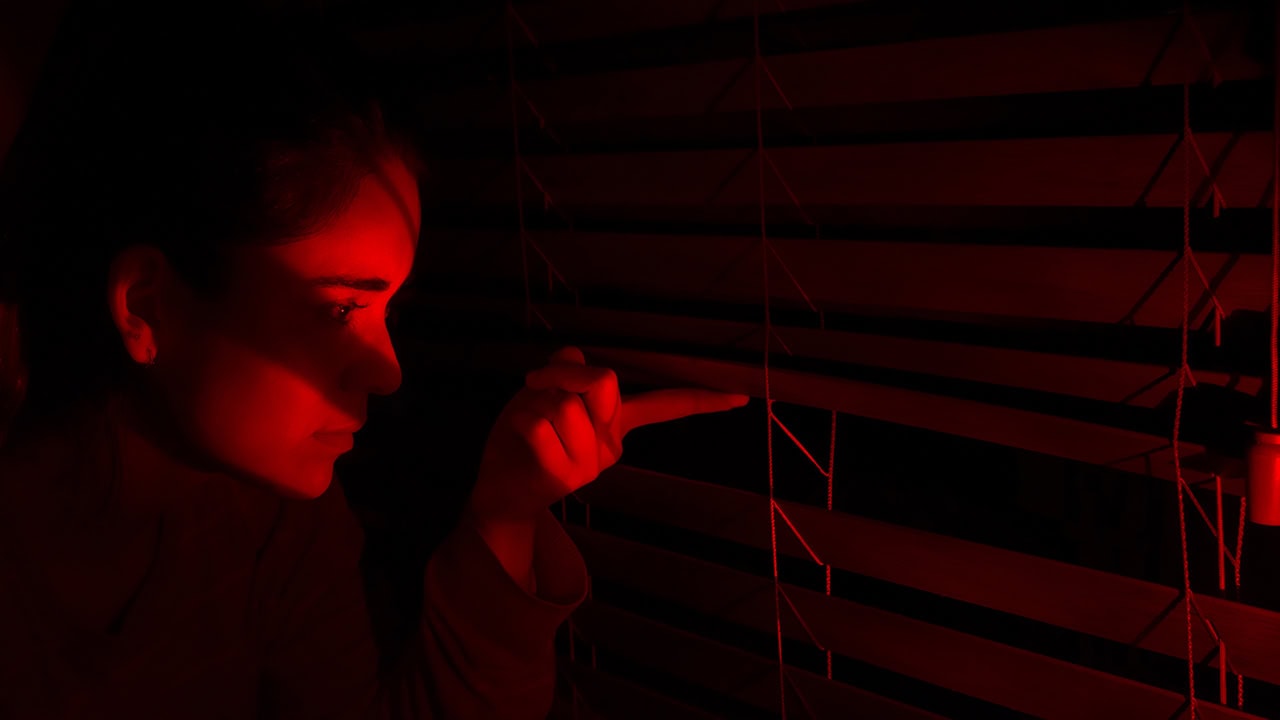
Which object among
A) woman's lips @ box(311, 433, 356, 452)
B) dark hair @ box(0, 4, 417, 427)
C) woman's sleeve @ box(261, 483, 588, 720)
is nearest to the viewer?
dark hair @ box(0, 4, 417, 427)

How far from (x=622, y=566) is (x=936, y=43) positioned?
2.72 ft

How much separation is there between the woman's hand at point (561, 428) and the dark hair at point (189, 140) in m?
0.34

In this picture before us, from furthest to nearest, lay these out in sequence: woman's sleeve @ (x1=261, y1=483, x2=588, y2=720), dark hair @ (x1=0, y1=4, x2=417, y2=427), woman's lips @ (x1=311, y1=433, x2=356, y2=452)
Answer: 1. woman's sleeve @ (x1=261, y1=483, x2=588, y2=720)
2. woman's lips @ (x1=311, y1=433, x2=356, y2=452)
3. dark hair @ (x1=0, y1=4, x2=417, y2=427)

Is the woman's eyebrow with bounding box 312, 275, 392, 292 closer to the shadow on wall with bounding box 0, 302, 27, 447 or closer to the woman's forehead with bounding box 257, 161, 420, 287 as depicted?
the woman's forehead with bounding box 257, 161, 420, 287

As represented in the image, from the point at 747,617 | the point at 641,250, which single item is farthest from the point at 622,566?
the point at 641,250

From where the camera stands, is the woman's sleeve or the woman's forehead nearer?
the woman's forehead

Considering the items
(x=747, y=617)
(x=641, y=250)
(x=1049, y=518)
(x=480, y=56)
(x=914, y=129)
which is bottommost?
(x=747, y=617)

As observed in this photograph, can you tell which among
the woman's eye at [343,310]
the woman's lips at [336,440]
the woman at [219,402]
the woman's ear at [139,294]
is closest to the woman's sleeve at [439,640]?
the woman at [219,402]

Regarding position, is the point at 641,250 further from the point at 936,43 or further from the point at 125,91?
the point at 125,91

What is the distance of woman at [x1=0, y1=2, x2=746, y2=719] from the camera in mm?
1047

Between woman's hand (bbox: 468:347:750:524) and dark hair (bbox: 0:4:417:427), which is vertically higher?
dark hair (bbox: 0:4:417:427)

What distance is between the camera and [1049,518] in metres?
1.15

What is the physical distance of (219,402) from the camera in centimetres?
110

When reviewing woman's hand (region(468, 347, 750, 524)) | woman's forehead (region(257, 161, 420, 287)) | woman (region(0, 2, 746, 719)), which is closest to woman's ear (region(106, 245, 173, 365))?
woman (region(0, 2, 746, 719))
